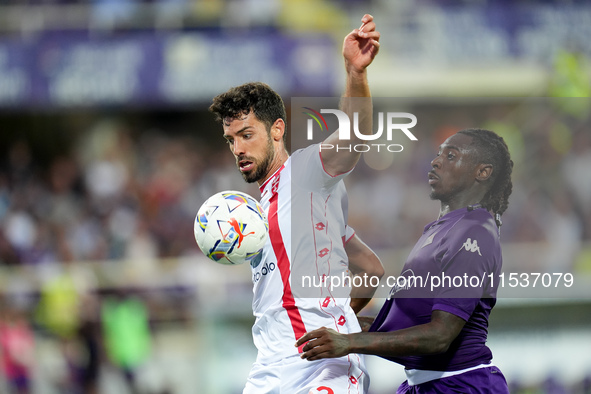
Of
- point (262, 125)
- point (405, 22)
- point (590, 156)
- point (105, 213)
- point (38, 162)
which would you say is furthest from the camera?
point (38, 162)

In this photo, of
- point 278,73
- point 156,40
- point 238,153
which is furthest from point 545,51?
point 238,153

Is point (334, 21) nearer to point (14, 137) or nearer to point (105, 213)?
point (105, 213)

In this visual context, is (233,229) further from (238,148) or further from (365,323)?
(365,323)

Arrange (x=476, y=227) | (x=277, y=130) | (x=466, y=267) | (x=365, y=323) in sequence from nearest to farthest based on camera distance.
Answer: (x=466, y=267)
(x=476, y=227)
(x=277, y=130)
(x=365, y=323)

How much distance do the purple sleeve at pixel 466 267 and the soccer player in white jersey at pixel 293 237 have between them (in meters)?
0.63

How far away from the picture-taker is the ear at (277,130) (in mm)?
4676

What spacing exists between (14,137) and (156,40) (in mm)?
4146

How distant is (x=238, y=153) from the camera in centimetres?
459

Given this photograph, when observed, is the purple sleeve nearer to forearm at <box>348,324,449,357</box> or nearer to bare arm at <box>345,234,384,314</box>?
forearm at <box>348,324,449,357</box>

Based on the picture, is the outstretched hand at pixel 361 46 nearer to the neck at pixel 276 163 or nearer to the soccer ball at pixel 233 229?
the neck at pixel 276 163

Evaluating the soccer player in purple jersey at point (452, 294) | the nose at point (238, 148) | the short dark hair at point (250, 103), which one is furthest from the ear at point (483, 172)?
the nose at point (238, 148)

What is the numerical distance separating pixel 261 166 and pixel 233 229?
0.46 metres

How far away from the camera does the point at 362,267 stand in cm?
499

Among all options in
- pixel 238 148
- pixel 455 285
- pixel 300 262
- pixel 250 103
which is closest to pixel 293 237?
pixel 300 262
